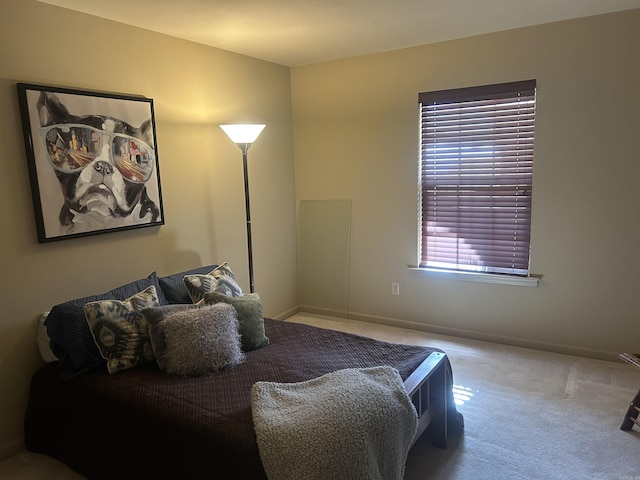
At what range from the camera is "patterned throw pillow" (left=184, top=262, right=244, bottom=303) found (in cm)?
A: 288

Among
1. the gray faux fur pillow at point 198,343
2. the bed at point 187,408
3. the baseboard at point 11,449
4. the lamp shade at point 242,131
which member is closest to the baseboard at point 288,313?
the bed at point 187,408

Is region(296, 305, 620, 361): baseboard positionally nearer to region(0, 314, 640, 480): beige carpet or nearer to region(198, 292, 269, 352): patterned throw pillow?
region(0, 314, 640, 480): beige carpet

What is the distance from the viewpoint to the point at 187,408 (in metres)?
2.06

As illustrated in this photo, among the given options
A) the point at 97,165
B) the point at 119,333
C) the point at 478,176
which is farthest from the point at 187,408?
the point at 478,176

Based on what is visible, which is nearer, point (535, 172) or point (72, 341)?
point (72, 341)

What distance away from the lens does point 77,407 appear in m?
2.33

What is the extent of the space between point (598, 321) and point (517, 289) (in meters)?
0.59

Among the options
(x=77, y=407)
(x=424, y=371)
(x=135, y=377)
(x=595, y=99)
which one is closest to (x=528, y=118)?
(x=595, y=99)

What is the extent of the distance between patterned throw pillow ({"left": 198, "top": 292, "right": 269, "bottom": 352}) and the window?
1867 mm

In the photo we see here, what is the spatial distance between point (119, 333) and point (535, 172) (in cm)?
303

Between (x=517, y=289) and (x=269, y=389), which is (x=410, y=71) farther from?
(x=269, y=389)

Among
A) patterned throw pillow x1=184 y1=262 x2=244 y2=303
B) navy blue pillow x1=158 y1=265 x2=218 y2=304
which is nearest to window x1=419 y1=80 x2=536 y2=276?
patterned throw pillow x1=184 y1=262 x2=244 y2=303

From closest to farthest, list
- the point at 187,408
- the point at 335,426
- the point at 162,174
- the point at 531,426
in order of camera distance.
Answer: the point at 335,426 < the point at 187,408 < the point at 531,426 < the point at 162,174

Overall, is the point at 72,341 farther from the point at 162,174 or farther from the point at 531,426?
the point at 531,426
